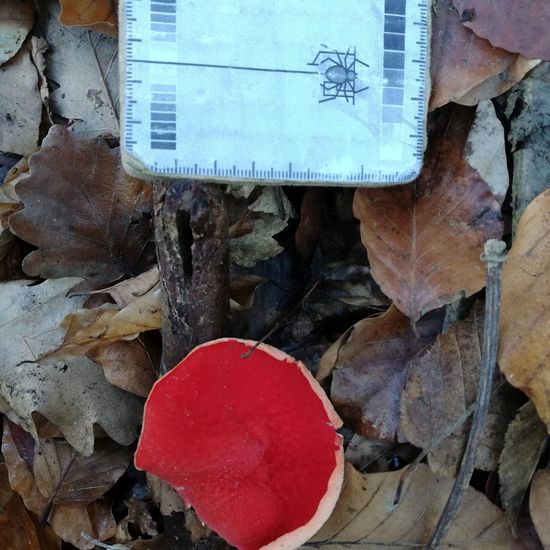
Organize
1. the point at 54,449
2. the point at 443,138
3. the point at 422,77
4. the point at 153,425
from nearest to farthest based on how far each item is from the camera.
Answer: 1. the point at 153,425
2. the point at 422,77
3. the point at 443,138
4. the point at 54,449

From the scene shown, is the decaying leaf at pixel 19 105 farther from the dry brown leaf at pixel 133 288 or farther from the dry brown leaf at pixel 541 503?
the dry brown leaf at pixel 541 503

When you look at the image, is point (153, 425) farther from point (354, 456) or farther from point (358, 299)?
point (358, 299)

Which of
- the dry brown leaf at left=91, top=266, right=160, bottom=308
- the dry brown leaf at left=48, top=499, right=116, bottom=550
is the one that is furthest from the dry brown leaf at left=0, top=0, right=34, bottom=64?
the dry brown leaf at left=48, top=499, right=116, bottom=550

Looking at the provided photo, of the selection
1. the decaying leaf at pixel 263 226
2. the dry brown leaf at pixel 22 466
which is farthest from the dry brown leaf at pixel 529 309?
the dry brown leaf at pixel 22 466

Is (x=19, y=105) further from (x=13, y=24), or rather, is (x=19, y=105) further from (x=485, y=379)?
(x=485, y=379)

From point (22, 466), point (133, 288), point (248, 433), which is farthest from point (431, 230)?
point (22, 466)

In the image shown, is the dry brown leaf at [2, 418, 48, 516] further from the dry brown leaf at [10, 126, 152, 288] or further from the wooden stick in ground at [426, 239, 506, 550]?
the wooden stick in ground at [426, 239, 506, 550]

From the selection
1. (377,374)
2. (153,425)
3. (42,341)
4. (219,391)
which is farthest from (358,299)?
(42,341)
